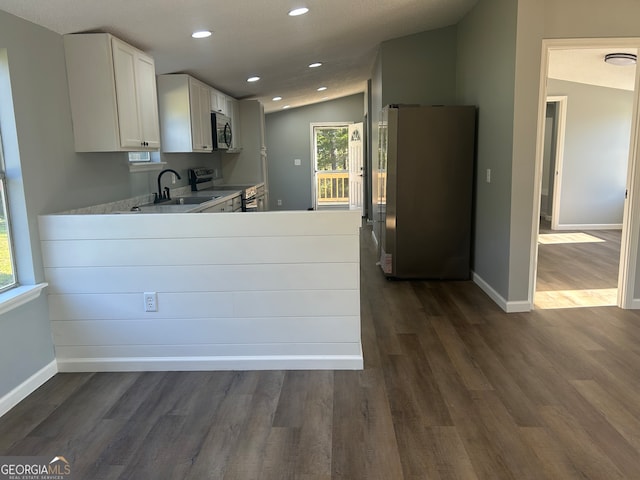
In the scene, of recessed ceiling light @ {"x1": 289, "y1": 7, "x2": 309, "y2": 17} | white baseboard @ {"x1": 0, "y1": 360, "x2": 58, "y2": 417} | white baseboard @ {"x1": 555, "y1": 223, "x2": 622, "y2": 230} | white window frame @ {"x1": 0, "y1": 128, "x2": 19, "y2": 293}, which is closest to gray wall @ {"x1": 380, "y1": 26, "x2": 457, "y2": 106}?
recessed ceiling light @ {"x1": 289, "y1": 7, "x2": 309, "y2": 17}

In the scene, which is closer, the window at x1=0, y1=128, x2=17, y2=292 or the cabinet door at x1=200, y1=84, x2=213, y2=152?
the window at x1=0, y1=128, x2=17, y2=292

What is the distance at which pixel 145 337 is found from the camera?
9.76 ft

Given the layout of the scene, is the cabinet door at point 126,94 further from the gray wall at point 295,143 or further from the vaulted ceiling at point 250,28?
the gray wall at point 295,143

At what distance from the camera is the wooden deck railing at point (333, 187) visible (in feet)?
38.0

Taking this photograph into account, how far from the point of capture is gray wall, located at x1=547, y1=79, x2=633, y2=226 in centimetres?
730

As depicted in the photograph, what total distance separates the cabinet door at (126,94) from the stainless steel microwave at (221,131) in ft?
7.01

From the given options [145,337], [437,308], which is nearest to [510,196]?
[437,308]

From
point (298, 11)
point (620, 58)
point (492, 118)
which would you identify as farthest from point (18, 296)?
point (620, 58)

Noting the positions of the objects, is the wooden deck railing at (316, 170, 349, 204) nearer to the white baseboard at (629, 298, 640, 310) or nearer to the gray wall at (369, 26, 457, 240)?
the gray wall at (369, 26, 457, 240)

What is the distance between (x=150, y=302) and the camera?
2.93 meters

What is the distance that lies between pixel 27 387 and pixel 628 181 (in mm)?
4478

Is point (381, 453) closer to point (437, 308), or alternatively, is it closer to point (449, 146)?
point (437, 308)

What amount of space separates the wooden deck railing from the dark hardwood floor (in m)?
8.41

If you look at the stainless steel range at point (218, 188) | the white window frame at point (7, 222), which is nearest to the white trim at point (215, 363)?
the white window frame at point (7, 222)
